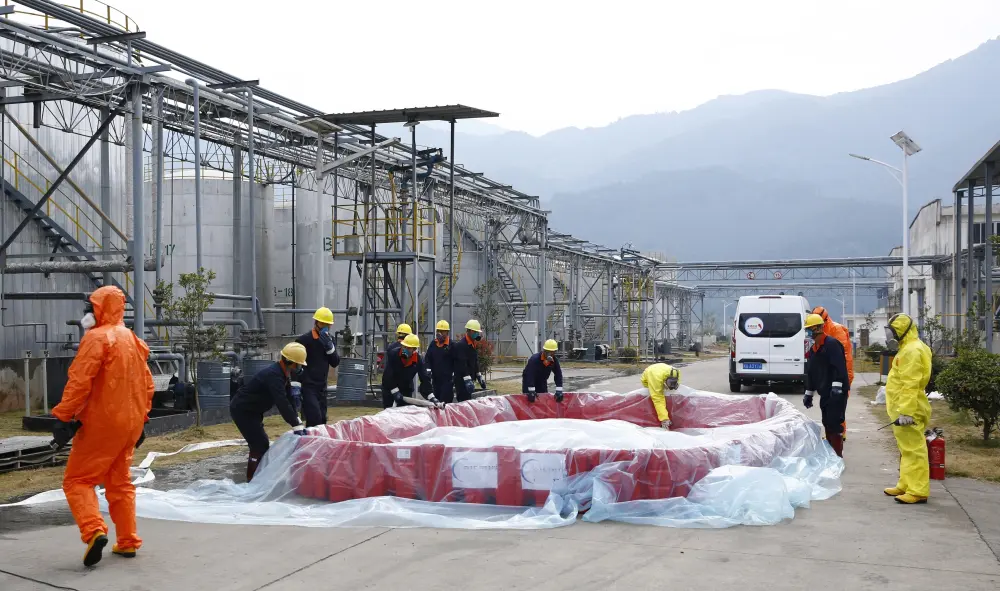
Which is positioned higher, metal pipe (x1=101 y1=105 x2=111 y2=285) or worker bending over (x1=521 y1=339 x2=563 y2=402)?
metal pipe (x1=101 y1=105 x2=111 y2=285)

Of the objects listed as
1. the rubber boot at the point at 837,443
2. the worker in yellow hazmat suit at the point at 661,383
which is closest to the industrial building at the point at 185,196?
the worker in yellow hazmat suit at the point at 661,383

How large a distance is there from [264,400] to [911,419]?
243 inches

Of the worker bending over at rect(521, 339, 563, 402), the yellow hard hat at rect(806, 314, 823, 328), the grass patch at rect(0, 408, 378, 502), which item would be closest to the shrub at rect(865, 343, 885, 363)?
the grass patch at rect(0, 408, 378, 502)

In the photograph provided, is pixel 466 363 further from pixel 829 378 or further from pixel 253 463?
pixel 829 378

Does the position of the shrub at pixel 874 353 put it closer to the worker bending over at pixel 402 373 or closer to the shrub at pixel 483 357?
the shrub at pixel 483 357

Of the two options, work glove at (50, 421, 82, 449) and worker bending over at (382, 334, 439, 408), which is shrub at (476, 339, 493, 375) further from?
work glove at (50, 421, 82, 449)

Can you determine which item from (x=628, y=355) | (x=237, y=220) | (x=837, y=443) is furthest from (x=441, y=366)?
(x=628, y=355)

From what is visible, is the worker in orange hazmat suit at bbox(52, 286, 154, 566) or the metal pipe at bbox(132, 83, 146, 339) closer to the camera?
the worker in orange hazmat suit at bbox(52, 286, 154, 566)

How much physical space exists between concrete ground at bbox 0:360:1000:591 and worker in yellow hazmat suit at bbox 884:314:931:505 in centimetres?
43

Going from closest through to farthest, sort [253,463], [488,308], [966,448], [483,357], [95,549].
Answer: [95,549] < [253,463] < [966,448] < [483,357] < [488,308]

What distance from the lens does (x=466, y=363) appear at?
13828 mm

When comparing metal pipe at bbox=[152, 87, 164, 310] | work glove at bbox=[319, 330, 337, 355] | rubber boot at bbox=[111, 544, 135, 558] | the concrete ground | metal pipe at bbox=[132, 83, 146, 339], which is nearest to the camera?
the concrete ground

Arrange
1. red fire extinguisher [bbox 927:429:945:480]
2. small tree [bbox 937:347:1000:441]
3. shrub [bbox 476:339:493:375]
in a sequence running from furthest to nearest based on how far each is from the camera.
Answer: shrub [bbox 476:339:493:375] < small tree [bbox 937:347:1000:441] < red fire extinguisher [bbox 927:429:945:480]

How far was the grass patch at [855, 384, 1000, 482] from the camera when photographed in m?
9.66
